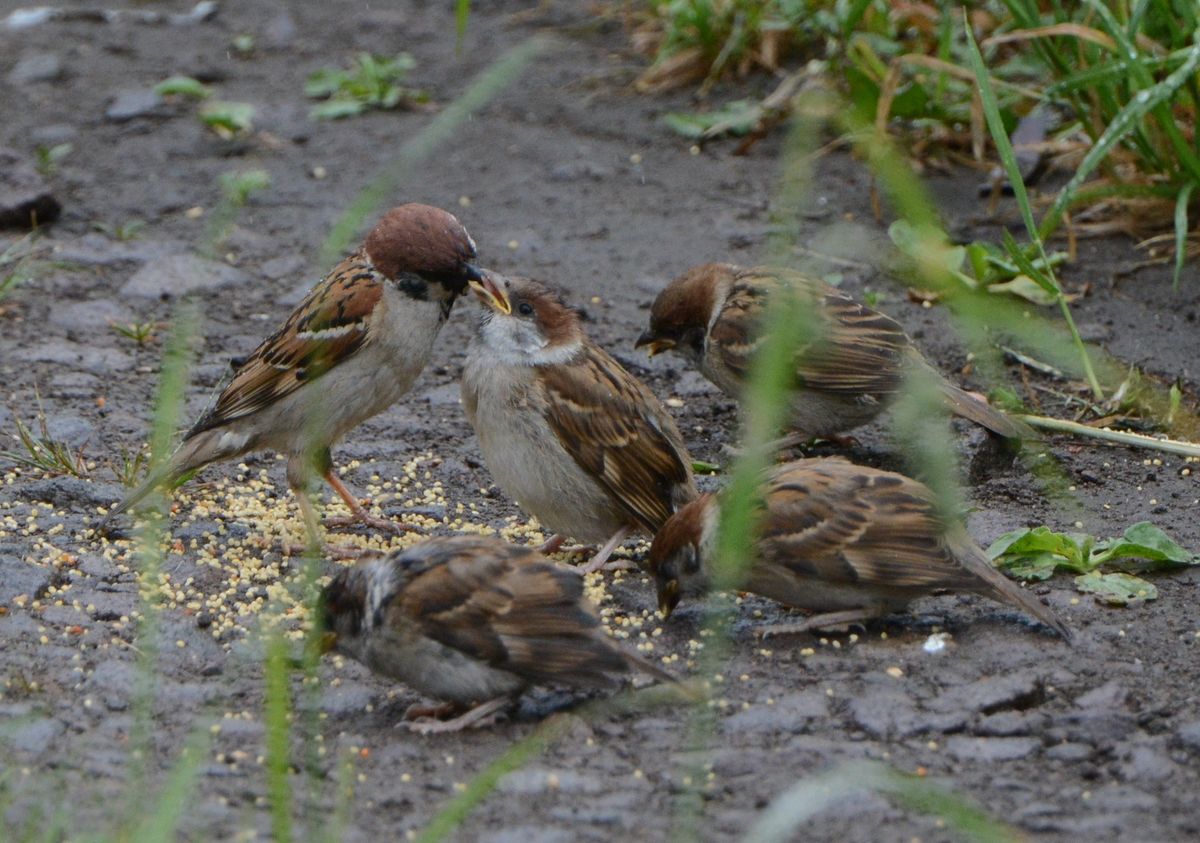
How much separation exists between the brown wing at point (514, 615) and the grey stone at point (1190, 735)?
4.24ft

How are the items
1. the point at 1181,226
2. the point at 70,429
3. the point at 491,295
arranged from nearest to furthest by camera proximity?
the point at 491,295 < the point at 70,429 < the point at 1181,226

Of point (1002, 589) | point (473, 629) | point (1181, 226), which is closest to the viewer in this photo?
point (473, 629)

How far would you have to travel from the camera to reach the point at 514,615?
4156 mm

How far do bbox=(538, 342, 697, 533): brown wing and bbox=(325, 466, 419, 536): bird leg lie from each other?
0.73 metres

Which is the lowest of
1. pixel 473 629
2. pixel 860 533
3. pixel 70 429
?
A: pixel 70 429

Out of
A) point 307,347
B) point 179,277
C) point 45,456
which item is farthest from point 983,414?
point 179,277

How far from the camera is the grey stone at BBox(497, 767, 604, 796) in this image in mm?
3812

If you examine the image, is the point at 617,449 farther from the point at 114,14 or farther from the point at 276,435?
the point at 114,14

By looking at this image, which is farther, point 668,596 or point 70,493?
point 70,493

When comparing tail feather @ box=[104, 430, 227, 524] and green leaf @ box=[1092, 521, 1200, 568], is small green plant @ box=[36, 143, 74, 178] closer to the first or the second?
tail feather @ box=[104, 430, 227, 524]

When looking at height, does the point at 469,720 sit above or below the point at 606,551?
above

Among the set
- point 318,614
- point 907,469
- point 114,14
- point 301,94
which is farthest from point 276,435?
point 114,14

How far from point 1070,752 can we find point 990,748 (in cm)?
18

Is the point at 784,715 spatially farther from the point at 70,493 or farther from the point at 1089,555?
the point at 70,493
